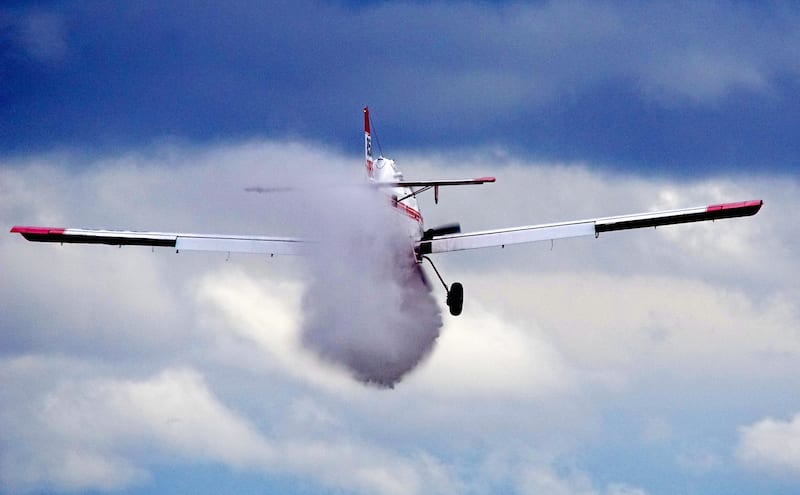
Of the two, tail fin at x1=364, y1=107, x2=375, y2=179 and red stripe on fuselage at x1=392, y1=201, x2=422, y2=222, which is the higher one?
tail fin at x1=364, y1=107, x2=375, y2=179

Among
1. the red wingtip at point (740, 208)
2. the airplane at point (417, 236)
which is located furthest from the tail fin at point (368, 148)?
the red wingtip at point (740, 208)

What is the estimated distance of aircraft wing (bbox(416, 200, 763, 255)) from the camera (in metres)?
70.8

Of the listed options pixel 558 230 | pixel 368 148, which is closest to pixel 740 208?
pixel 558 230

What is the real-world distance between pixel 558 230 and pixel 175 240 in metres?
14.3

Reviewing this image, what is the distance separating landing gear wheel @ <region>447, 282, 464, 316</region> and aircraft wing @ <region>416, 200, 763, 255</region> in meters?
1.49

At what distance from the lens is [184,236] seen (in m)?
72.6

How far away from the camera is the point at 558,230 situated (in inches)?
2822

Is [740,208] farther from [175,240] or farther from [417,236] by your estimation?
[175,240]

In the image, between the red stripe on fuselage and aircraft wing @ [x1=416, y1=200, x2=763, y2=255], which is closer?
aircraft wing @ [x1=416, y1=200, x2=763, y2=255]

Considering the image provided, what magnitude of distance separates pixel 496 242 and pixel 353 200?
18.9 feet

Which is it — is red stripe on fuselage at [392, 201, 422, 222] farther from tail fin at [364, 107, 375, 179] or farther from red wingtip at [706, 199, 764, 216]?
red wingtip at [706, 199, 764, 216]

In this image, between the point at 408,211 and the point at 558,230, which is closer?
the point at 558,230

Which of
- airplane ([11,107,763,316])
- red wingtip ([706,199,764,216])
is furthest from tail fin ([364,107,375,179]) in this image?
red wingtip ([706,199,764,216])

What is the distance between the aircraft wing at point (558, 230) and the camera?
232 feet
